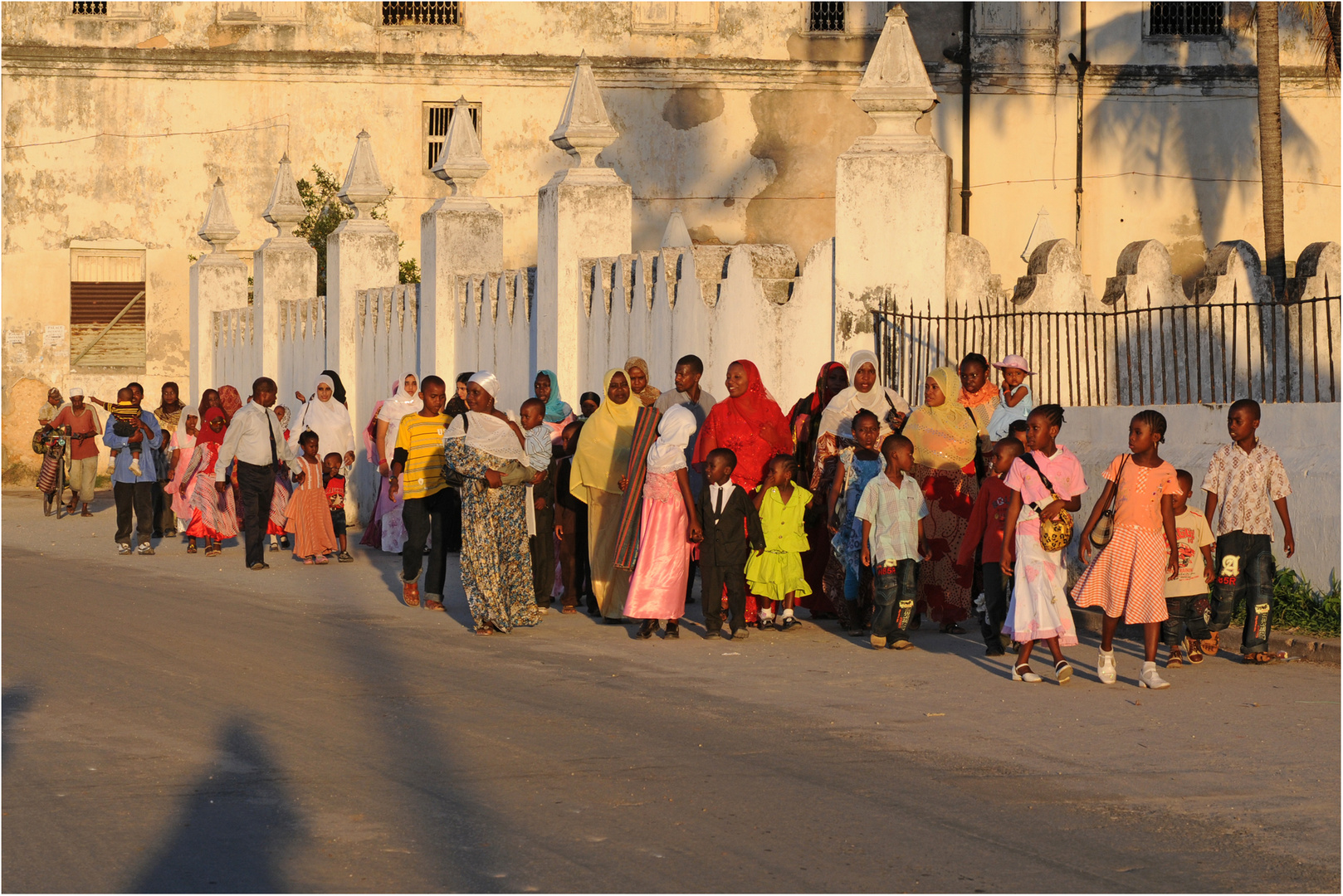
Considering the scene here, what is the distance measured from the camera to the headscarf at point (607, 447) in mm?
12727

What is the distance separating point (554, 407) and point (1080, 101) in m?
23.0

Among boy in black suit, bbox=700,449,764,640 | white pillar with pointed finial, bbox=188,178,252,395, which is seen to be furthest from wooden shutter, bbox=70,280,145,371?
boy in black suit, bbox=700,449,764,640

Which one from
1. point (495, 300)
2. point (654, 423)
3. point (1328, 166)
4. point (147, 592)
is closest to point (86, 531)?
point (495, 300)

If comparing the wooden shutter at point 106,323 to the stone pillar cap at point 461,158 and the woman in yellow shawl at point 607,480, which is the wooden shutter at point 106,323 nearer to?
the stone pillar cap at point 461,158

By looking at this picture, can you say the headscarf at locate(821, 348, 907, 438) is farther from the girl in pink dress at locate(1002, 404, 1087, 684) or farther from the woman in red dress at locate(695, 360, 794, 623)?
the girl in pink dress at locate(1002, 404, 1087, 684)

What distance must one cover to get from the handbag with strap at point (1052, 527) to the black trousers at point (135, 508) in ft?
35.3

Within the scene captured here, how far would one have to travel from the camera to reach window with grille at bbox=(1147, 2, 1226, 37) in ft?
117

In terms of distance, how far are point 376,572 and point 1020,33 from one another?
22.9 m

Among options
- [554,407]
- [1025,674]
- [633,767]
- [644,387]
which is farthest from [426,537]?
[633,767]

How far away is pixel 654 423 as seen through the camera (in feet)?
40.1

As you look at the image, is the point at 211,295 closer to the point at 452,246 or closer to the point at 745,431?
the point at 452,246

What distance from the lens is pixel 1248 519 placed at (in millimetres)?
10633

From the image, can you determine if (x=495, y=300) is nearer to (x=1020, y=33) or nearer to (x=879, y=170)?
Answer: (x=879, y=170)

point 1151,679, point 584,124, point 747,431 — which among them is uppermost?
point 584,124
